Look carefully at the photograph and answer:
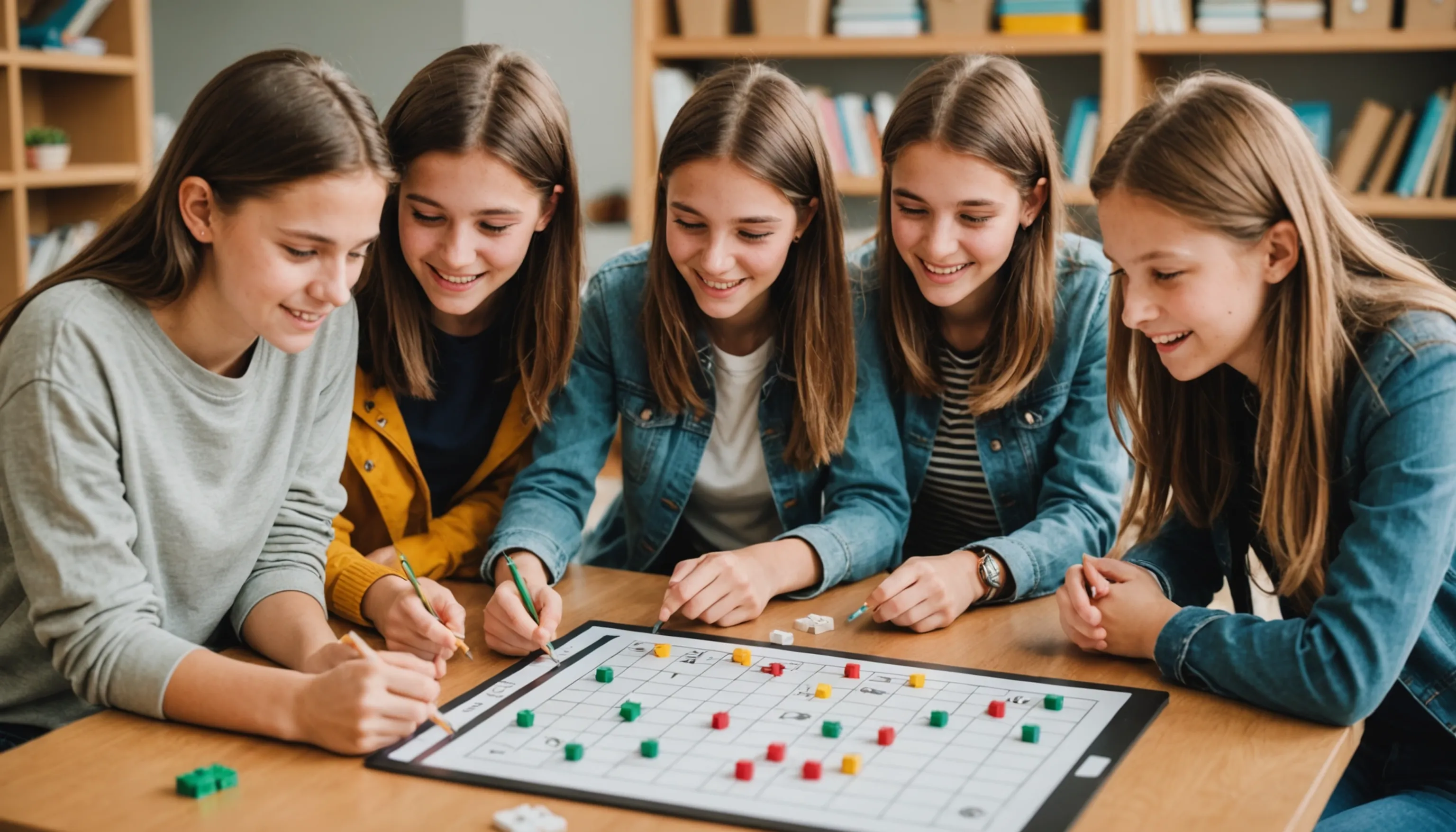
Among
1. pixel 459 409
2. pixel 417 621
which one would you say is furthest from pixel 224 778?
pixel 459 409

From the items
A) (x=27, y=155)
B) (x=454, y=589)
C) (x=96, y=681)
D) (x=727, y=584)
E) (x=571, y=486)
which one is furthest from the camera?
(x=27, y=155)

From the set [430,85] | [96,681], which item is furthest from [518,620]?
[430,85]

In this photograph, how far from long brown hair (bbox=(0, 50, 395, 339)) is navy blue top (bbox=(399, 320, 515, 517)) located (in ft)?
1.59

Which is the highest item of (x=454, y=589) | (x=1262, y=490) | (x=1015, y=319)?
(x=1015, y=319)

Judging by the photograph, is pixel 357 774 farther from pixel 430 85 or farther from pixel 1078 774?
pixel 430 85

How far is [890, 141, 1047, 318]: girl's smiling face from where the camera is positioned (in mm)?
1758

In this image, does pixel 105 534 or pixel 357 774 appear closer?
pixel 357 774

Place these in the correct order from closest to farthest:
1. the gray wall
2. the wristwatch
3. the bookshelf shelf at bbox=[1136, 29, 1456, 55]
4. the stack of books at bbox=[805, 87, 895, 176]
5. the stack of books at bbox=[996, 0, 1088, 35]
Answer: the wristwatch → the bookshelf shelf at bbox=[1136, 29, 1456, 55] → the stack of books at bbox=[996, 0, 1088, 35] → the stack of books at bbox=[805, 87, 895, 176] → the gray wall

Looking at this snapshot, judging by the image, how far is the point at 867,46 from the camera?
4203 mm

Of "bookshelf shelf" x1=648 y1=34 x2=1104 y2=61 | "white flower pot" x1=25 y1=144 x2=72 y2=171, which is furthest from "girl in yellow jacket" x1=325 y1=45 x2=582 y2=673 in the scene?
"white flower pot" x1=25 y1=144 x2=72 y2=171

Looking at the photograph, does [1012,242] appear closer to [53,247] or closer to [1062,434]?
[1062,434]

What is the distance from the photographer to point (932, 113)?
1772 millimetres

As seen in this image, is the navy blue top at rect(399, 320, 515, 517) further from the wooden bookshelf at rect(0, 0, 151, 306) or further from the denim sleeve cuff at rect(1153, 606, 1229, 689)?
the wooden bookshelf at rect(0, 0, 151, 306)

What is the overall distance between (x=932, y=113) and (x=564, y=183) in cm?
49
